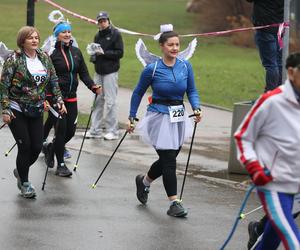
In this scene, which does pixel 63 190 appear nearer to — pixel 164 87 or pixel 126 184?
pixel 126 184

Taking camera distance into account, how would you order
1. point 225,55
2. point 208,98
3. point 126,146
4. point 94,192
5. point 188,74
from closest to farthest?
point 188,74 < point 94,192 < point 126,146 < point 208,98 < point 225,55

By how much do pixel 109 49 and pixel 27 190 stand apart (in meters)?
4.36

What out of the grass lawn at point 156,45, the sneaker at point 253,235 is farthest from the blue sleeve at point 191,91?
the grass lawn at point 156,45

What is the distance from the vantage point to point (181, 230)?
8.61 meters

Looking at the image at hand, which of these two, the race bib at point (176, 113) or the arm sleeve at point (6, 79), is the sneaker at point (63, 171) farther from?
the race bib at point (176, 113)

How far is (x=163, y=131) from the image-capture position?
916 centimetres

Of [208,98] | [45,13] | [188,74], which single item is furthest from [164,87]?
[45,13]

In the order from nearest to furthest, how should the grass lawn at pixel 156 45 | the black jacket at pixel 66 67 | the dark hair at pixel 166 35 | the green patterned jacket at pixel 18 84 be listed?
the dark hair at pixel 166 35
the green patterned jacket at pixel 18 84
the black jacket at pixel 66 67
the grass lawn at pixel 156 45

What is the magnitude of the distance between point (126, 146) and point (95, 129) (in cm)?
79

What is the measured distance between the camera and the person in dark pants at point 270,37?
11.7 m

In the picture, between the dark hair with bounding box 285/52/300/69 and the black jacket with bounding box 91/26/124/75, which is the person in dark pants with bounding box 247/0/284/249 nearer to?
the black jacket with bounding box 91/26/124/75

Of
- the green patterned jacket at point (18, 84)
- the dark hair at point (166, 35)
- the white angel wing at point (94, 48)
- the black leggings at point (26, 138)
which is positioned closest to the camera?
the dark hair at point (166, 35)

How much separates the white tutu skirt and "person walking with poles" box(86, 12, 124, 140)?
4.28 metres

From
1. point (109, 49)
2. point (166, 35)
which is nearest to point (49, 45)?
point (166, 35)
